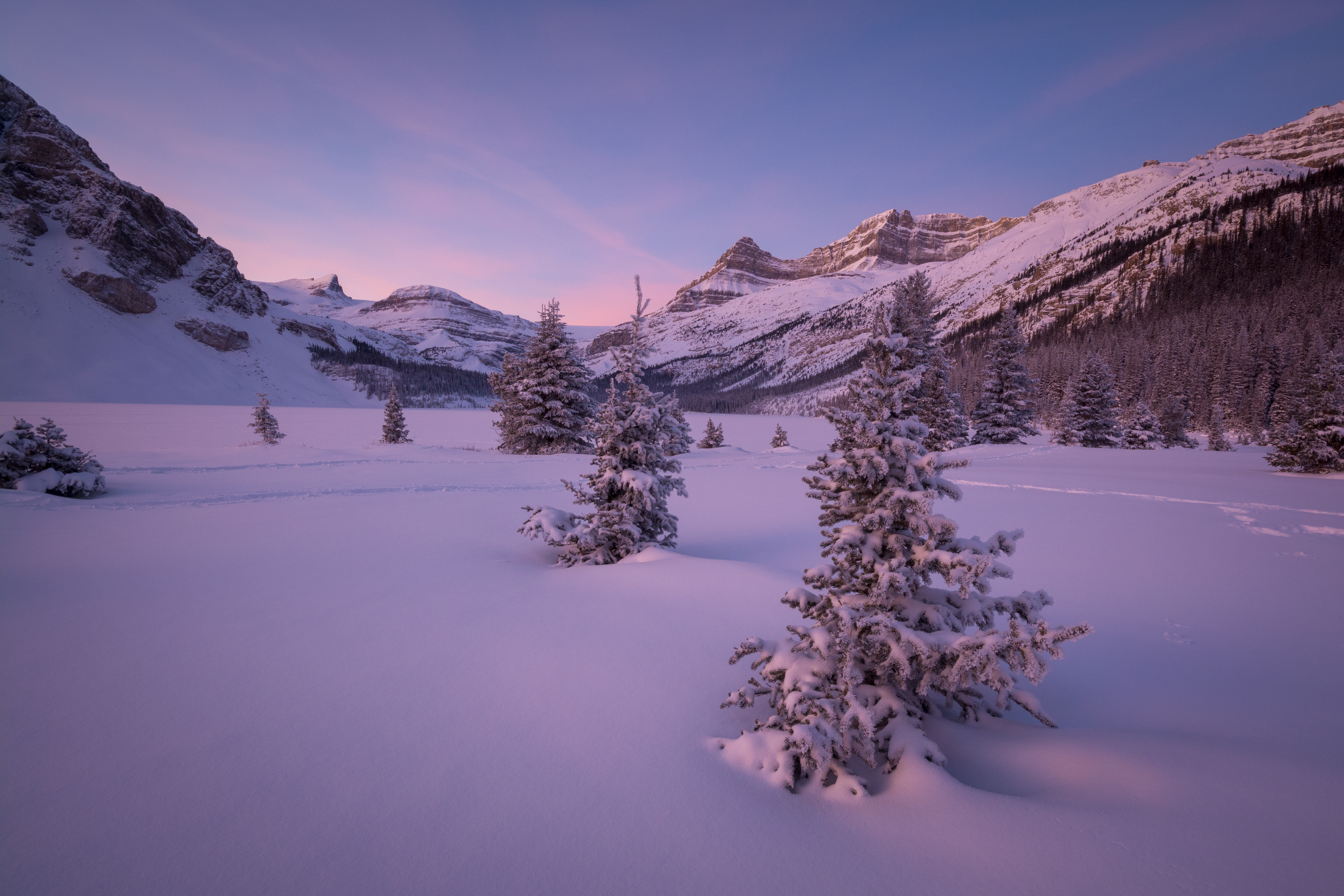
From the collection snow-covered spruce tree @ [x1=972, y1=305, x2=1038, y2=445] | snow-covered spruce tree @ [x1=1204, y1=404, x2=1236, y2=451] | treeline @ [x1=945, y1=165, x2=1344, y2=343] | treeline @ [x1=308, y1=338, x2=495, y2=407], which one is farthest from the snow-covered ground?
treeline @ [x1=945, y1=165, x2=1344, y2=343]

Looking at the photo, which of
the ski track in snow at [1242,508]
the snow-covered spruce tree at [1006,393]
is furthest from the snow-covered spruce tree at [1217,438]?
the ski track in snow at [1242,508]

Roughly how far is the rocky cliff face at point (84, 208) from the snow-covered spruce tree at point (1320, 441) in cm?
14304

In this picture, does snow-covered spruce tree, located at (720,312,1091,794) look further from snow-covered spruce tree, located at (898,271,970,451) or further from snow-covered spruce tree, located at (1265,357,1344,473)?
snow-covered spruce tree, located at (1265,357,1344,473)

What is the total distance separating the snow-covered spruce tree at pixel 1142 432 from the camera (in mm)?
33219

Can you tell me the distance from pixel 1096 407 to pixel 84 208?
163 metres

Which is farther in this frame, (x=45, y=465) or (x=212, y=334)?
(x=212, y=334)

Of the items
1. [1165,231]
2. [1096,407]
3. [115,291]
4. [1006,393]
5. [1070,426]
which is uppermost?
[1165,231]

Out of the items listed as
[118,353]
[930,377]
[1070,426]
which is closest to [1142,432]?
[1070,426]

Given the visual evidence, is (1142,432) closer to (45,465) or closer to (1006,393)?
(1006,393)

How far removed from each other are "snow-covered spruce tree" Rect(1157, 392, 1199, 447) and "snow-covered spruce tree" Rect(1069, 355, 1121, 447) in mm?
8528

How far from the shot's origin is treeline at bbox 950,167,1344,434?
52188mm

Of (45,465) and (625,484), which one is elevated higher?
(625,484)

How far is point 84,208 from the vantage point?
3716 inches

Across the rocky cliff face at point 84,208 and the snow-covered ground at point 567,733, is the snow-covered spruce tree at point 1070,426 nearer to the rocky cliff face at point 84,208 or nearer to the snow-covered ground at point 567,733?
the snow-covered ground at point 567,733
